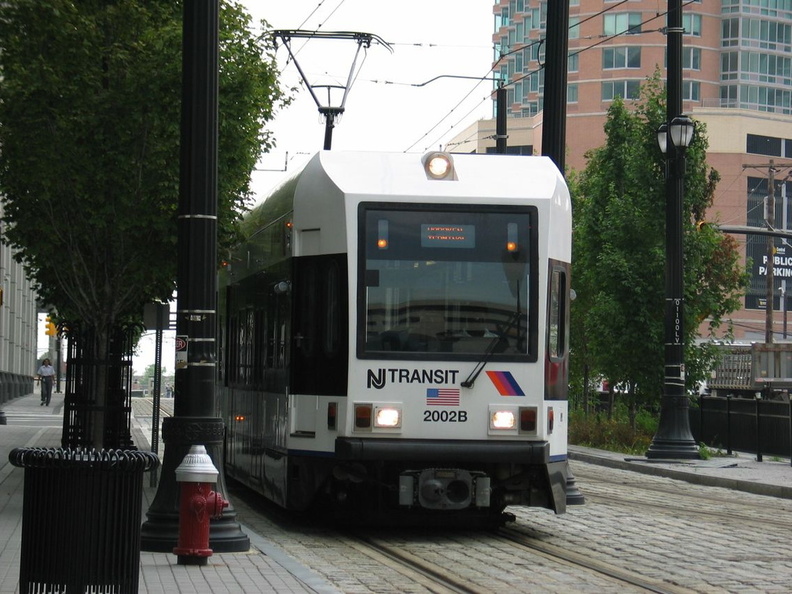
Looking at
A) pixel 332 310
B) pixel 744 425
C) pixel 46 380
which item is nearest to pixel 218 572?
pixel 332 310

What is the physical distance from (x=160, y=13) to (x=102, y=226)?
98.6 inches

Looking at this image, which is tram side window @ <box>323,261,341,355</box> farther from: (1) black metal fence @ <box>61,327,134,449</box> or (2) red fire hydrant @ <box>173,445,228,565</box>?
(1) black metal fence @ <box>61,327,134,449</box>

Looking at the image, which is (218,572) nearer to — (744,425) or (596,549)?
(596,549)

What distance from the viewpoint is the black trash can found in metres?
7.41

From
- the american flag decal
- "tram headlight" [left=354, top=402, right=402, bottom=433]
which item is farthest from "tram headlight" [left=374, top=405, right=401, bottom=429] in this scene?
the american flag decal

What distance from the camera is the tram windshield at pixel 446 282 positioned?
12.4 meters

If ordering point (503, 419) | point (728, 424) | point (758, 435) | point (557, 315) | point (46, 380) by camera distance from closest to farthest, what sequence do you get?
1. point (503, 419)
2. point (557, 315)
3. point (758, 435)
4. point (728, 424)
5. point (46, 380)

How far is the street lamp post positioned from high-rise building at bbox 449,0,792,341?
74.8m

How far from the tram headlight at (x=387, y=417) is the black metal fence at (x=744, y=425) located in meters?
13.1

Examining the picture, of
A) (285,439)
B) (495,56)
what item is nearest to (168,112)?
(285,439)

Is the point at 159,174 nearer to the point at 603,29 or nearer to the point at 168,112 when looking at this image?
the point at 168,112

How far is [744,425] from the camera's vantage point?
26266 millimetres

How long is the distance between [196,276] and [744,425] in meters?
17.4

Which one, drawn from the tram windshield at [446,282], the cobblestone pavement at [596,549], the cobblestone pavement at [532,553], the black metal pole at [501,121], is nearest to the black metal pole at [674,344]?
the black metal pole at [501,121]
